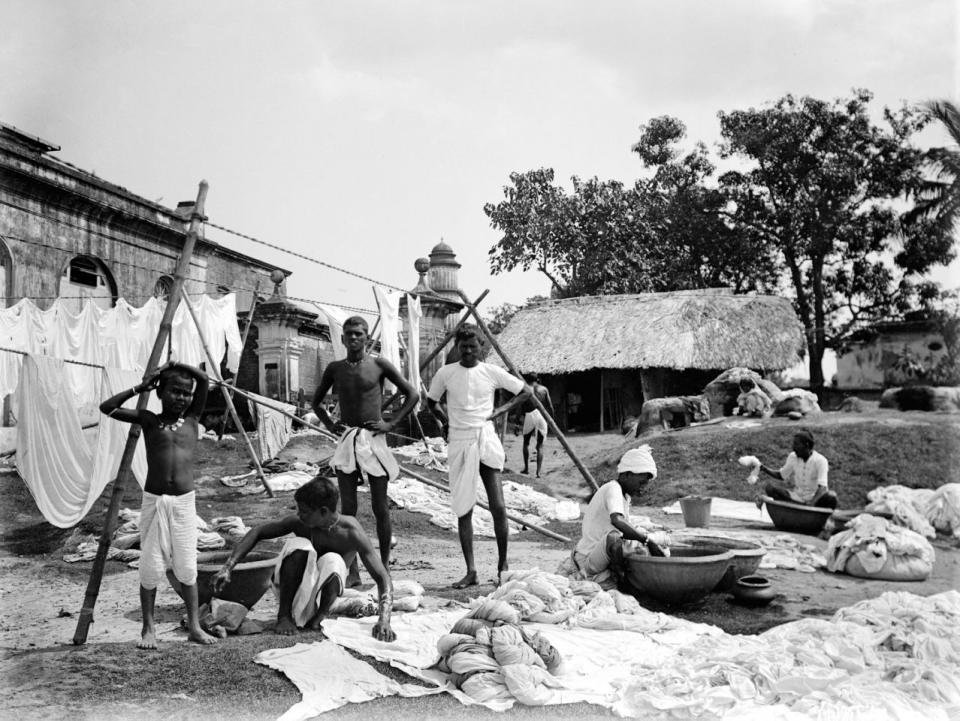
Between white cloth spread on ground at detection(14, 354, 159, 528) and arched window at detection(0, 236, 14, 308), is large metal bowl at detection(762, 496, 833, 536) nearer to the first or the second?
white cloth spread on ground at detection(14, 354, 159, 528)

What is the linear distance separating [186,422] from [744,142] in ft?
58.6

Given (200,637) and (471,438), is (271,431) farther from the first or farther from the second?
(200,637)

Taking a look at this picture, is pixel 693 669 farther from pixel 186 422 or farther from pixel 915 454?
pixel 915 454

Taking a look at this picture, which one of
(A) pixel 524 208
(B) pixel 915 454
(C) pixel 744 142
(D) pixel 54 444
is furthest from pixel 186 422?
(C) pixel 744 142

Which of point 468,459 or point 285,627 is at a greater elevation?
point 468,459

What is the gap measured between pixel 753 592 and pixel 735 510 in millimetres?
4891

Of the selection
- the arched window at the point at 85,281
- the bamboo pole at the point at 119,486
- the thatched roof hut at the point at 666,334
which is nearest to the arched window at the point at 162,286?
the arched window at the point at 85,281

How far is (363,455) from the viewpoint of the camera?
5016mm

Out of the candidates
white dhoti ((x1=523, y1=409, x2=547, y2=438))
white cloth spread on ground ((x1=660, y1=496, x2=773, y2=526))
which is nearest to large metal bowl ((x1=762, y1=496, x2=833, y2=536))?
white cloth spread on ground ((x1=660, y1=496, x2=773, y2=526))

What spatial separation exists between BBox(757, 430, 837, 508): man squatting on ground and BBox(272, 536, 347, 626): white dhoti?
5.19 meters

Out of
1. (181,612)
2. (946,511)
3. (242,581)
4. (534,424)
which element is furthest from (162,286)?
(946,511)

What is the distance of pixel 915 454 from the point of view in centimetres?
1065

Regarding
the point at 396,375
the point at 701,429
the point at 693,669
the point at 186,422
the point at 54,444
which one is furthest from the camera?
the point at 701,429

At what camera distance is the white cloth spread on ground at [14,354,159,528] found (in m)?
6.77
